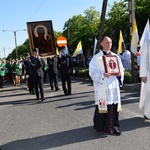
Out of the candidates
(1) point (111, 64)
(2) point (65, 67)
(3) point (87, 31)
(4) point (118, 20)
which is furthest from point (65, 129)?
(3) point (87, 31)

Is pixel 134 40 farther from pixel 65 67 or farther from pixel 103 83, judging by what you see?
pixel 103 83

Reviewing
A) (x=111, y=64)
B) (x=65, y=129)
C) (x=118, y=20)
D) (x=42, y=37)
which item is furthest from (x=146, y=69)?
(x=118, y=20)

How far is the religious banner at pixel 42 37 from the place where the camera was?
15.0 meters

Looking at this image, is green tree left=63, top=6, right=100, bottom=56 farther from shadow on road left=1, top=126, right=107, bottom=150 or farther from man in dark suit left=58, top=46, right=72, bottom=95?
shadow on road left=1, top=126, right=107, bottom=150

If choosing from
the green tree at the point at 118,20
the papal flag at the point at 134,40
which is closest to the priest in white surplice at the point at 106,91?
the papal flag at the point at 134,40

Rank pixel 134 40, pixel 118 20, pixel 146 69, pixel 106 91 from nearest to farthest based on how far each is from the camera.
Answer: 1. pixel 106 91
2. pixel 146 69
3. pixel 134 40
4. pixel 118 20

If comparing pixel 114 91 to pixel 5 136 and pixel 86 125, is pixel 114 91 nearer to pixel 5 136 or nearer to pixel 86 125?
pixel 86 125

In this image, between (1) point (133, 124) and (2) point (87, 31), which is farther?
(2) point (87, 31)

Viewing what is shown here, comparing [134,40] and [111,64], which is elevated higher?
[134,40]

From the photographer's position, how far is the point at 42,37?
1525 centimetres

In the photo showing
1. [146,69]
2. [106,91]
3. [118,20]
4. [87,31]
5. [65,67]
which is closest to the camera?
[106,91]

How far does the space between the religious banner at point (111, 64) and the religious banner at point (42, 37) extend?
9.29 m

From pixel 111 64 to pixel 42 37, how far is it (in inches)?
385

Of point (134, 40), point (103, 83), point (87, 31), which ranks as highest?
point (87, 31)
